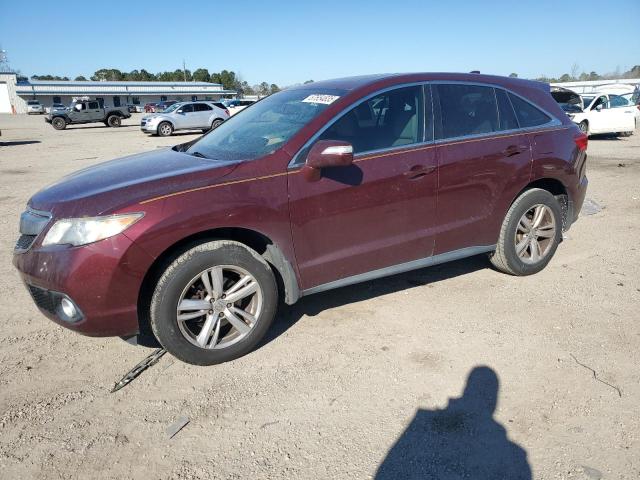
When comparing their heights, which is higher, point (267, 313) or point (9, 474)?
point (267, 313)

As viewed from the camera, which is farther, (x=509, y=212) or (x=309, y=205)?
(x=509, y=212)

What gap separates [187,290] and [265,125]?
149 cm

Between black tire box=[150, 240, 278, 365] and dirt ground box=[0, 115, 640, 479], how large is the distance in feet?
0.43

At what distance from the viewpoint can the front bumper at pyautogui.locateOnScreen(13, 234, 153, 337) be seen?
2666mm

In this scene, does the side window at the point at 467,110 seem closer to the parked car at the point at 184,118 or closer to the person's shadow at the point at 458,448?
the person's shadow at the point at 458,448

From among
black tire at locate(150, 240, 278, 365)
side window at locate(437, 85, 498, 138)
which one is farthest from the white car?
black tire at locate(150, 240, 278, 365)

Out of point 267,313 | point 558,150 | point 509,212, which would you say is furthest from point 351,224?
point 558,150

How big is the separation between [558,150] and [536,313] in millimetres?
1564

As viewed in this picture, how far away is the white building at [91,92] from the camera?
6731cm

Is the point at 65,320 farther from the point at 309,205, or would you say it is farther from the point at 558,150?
the point at 558,150

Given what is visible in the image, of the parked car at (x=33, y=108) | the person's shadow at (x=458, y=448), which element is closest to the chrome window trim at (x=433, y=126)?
the person's shadow at (x=458, y=448)

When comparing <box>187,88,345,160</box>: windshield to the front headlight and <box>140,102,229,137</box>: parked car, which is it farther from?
<box>140,102,229,137</box>: parked car

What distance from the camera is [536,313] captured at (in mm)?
3750

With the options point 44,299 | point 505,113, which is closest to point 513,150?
point 505,113
